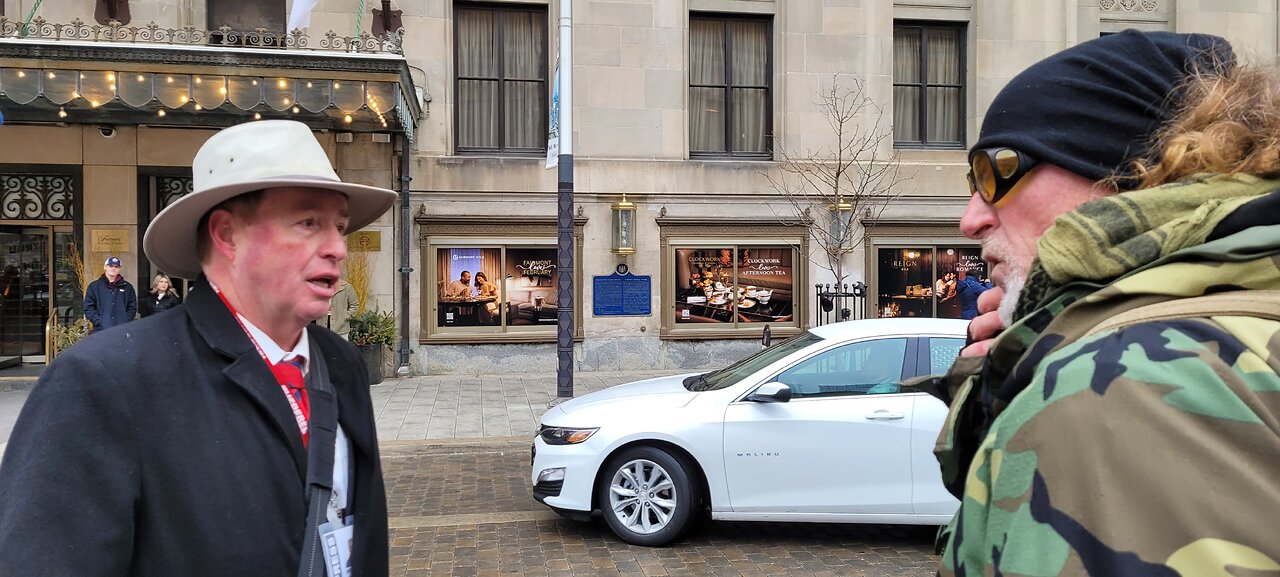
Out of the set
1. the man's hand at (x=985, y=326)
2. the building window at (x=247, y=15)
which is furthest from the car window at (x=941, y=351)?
the building window at (x=247, y=15)

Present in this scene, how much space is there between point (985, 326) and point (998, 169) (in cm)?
41

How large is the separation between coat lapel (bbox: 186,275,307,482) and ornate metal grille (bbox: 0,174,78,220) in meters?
15.2

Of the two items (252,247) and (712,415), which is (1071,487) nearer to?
(252,247)

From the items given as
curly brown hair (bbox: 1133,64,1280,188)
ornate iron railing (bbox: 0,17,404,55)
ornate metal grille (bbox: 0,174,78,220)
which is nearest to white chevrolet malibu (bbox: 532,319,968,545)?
curly brown hair (bbox: 1133,64,1280,188)

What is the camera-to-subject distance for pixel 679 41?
15672 millimetres

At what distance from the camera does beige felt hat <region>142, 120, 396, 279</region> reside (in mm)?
1919

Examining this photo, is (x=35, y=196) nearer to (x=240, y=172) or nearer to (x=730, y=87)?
(x=730, y=87)

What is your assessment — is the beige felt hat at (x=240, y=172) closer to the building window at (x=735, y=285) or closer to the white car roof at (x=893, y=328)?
the white car roof at (x=893, y=328)

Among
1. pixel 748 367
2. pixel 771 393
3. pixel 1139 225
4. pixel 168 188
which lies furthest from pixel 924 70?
pixel 1139 225

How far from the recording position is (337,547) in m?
1.98

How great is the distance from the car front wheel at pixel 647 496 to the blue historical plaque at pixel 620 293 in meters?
9.55

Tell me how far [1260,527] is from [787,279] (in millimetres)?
15597

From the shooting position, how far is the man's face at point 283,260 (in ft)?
6.55

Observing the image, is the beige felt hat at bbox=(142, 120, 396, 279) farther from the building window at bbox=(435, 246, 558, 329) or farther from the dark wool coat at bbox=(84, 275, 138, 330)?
the building window at bbox=(435, 246, 558, 329)
